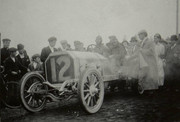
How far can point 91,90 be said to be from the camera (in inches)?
142

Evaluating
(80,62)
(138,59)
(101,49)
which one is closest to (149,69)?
(138,59)

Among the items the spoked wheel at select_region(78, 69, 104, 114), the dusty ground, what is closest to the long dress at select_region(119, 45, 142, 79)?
the dusty ground

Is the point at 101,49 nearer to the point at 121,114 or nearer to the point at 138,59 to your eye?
the point at 138,59

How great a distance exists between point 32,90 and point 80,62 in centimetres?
85

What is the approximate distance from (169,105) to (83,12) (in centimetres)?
200

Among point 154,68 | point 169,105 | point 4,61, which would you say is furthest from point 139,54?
point 4,61

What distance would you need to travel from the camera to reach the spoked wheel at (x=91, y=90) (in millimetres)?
3377

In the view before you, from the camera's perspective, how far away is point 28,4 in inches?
148

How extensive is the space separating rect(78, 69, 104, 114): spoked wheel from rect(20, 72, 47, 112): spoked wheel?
643mm

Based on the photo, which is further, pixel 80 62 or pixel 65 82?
pixel 80 62

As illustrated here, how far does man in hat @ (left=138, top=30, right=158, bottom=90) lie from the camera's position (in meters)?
4.93

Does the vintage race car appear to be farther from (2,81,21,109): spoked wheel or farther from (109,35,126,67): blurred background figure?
(109,35,126,67): blurred background figure

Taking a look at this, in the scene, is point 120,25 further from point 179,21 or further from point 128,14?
point 179,21

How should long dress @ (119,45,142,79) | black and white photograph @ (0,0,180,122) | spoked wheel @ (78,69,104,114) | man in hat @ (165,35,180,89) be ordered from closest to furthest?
spoked wheel @ (78,69,104,114) < black and white photograph @ (0,0,180,122) < long dress @ (119,45,142,79) < man in hat @ (165,35,180,89)
